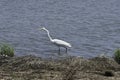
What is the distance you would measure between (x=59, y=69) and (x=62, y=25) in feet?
57.0

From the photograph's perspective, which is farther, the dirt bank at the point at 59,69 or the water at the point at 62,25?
the water at the point at 62,25

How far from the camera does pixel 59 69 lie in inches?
431

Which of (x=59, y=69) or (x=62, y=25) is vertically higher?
(x=59, y=69)

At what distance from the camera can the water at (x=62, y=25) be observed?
71.6 ft

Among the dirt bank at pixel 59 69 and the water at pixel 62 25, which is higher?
the dirt bank at pixel 59 69

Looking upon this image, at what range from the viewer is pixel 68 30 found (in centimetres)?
2656

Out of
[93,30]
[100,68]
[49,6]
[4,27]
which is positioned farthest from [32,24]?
[100,68]

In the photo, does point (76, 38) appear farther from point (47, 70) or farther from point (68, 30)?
point (47, 70)

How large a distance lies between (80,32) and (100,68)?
14.8 meters

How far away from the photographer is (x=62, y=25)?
28250 mm

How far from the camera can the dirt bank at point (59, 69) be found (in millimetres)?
10109

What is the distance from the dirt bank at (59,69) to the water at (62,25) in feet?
25.2

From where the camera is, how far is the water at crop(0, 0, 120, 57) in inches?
859

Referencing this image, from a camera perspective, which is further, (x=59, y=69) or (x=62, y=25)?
(x=62, y=25)
